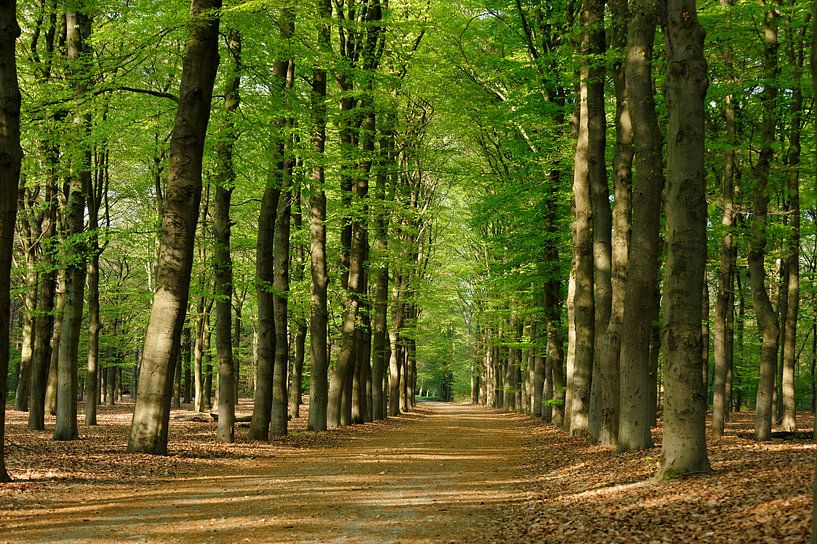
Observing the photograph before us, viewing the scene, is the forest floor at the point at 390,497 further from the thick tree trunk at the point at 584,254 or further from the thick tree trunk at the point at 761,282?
the thick tree trunk at the point at 761,282

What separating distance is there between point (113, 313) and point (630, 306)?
106 ft

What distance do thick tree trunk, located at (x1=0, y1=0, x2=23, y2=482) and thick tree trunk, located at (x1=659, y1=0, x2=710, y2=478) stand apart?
896cm

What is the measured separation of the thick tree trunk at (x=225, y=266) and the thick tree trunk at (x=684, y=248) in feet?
33.8

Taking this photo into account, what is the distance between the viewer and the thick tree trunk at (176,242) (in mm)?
13102

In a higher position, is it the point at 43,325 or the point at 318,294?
the point at 318,294

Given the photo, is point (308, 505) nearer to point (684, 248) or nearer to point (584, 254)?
point (684, 248)

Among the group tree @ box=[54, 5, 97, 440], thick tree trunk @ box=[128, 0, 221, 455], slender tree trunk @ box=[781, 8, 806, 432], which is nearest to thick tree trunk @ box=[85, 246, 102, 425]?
tree @ box=[54, 5, 97, 440]

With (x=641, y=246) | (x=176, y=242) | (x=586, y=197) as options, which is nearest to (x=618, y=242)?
(x=641, y=246)

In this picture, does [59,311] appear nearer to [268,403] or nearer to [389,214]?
[268,403]

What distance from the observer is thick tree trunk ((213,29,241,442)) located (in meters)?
16.8

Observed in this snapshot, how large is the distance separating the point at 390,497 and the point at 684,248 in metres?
5.42

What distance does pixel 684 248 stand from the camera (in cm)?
959

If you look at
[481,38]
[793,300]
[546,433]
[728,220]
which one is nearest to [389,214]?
Answer: [481,38]

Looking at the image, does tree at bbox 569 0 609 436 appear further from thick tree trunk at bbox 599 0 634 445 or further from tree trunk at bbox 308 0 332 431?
tree trunk at bbox 308 0 332 431
